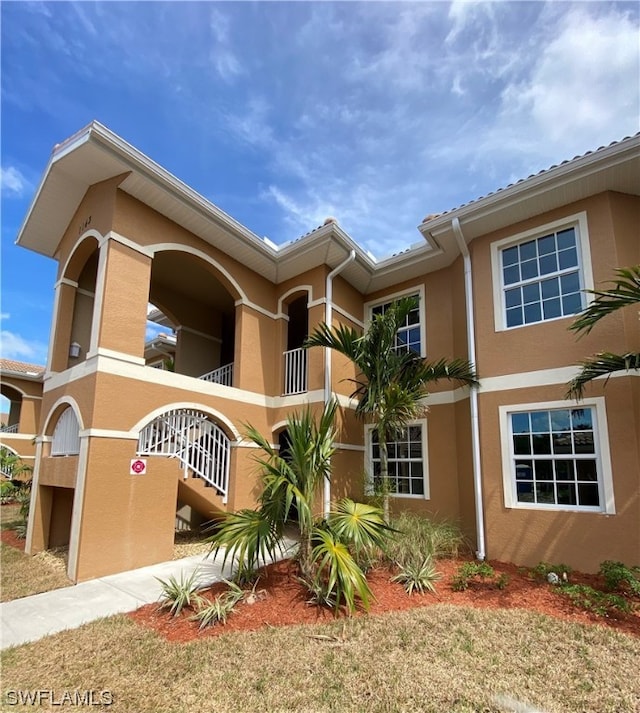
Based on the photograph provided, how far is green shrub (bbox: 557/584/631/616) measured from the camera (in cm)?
492

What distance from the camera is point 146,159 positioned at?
7.47 metres

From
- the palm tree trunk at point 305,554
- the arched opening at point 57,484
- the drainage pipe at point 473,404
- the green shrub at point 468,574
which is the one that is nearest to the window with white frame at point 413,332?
the drainage pipe at point 473,404

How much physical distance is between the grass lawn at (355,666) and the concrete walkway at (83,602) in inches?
16.2

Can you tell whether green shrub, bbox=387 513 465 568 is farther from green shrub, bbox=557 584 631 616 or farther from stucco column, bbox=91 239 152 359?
stucco column, bbox=91 239 152 359

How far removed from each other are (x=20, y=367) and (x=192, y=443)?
16.8m

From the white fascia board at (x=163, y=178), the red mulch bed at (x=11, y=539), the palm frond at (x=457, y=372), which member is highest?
the white fascia board at (x=163, y=178)

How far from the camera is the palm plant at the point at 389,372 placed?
782 cm

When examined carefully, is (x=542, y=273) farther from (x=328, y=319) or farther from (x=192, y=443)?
(x=192, y=443)

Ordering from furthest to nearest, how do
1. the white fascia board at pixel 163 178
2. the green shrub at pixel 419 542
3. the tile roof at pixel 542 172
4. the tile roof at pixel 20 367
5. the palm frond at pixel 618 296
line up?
A: the tile roof at pixel 20 367, the white fascia board at pixel 163 178, the tile roof at pixel 542 172, the green shrub at pixel 419 542, the palm frond at pixel 618 296

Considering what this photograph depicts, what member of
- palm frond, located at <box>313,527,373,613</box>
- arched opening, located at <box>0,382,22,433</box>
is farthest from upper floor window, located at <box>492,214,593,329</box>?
arched opening, located at <box>0,382,22,433</box>

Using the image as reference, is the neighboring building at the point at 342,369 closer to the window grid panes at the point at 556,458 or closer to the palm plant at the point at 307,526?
the window grid panes at the point at 556,458

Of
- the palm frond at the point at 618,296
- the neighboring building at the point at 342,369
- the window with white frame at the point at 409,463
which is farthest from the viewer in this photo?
the window with white frame at the point at 409,463

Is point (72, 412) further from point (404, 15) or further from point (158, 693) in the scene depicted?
point (404, 15)

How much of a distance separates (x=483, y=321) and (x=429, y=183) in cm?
394
